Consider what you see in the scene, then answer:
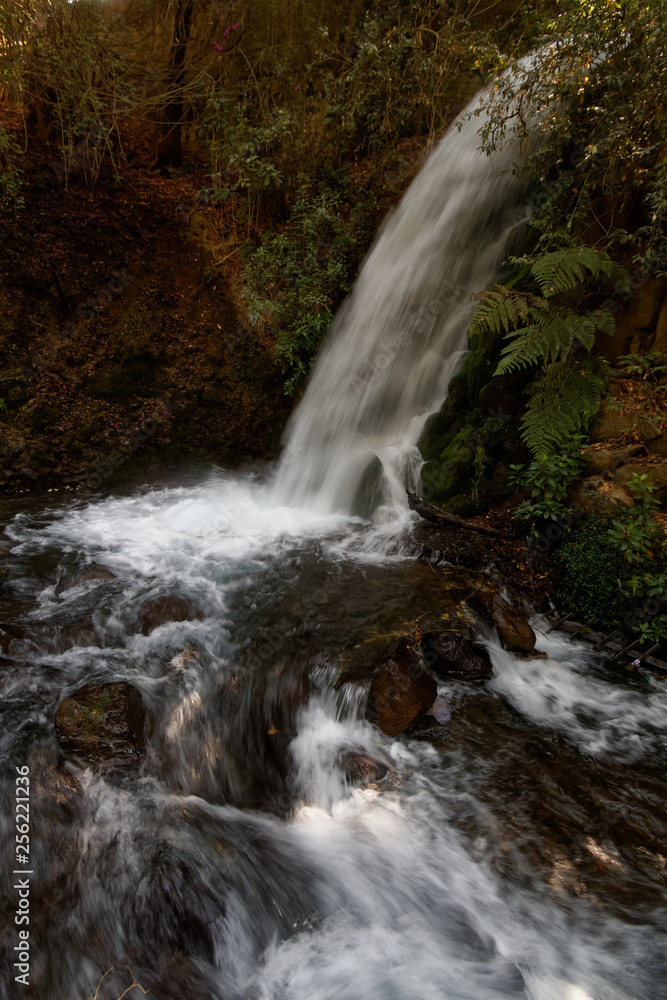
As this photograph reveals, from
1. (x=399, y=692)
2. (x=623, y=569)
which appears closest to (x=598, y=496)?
(x=623, y=569)

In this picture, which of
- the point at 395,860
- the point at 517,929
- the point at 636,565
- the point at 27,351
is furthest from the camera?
the point at 27,351

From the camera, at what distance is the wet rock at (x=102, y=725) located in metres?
3.02

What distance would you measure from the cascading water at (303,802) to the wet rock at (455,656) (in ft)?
0.41

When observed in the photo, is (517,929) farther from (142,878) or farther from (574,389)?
(574,389)

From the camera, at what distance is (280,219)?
802 cm

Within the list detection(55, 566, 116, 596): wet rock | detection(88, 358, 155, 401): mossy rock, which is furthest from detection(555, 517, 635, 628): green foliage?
detection(88, 358, 155, 401): mossy rock

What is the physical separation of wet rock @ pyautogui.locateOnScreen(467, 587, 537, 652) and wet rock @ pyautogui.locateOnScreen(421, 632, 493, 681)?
1.26 ft

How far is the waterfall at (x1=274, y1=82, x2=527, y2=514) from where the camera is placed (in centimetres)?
650

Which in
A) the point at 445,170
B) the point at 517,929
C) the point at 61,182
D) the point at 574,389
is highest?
the point at 445,170

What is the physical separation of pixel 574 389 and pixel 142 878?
16.9ft

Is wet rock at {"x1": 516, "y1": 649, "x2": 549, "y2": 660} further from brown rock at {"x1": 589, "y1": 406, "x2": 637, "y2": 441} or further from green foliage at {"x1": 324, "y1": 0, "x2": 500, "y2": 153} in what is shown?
green foliage at {"x1": 324, "y1": 0, "x2": 500, "y2": 153}

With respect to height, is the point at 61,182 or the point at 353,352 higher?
the point at 61,182

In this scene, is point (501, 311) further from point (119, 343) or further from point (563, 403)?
point (119, 343)

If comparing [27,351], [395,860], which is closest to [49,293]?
[27,351]
